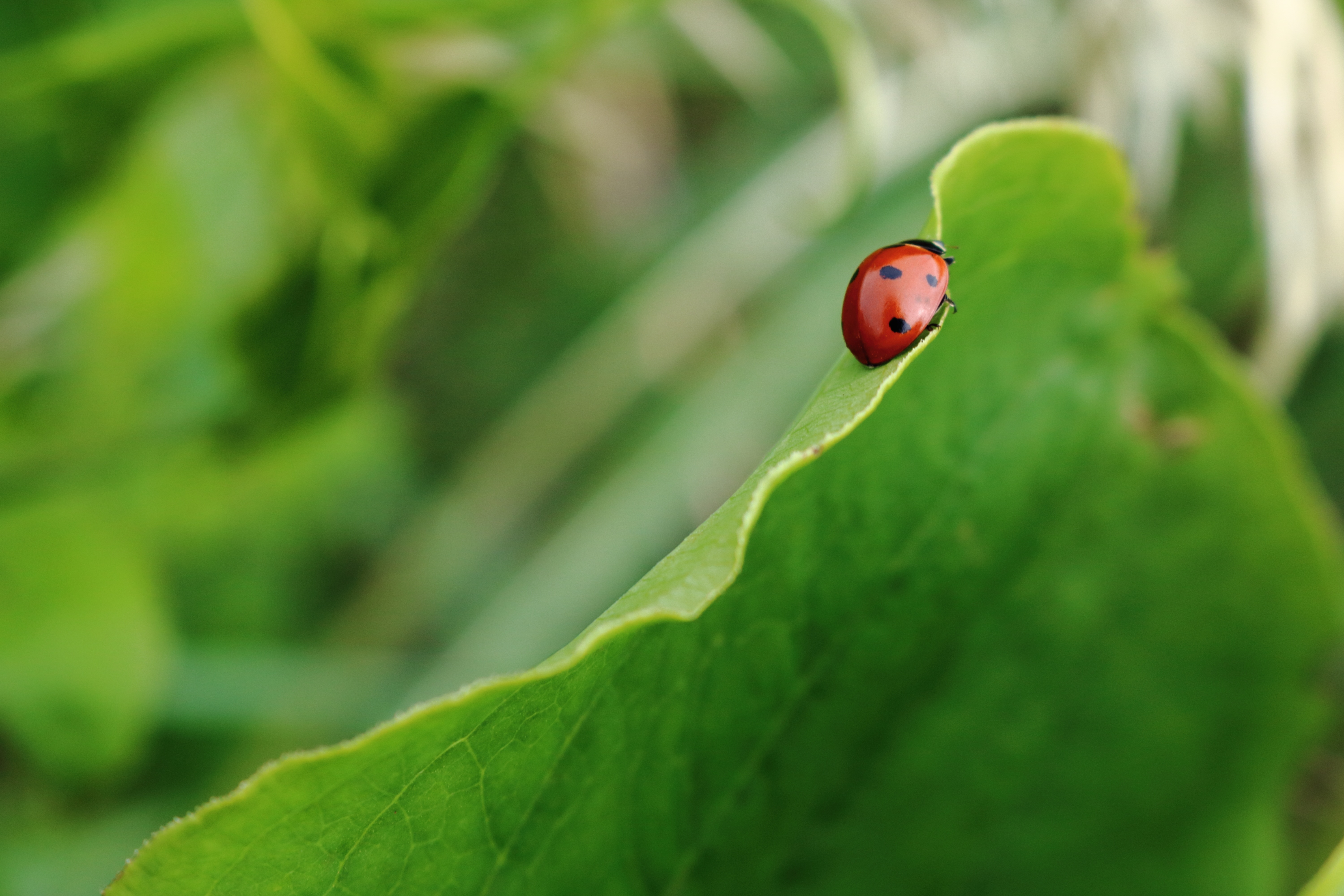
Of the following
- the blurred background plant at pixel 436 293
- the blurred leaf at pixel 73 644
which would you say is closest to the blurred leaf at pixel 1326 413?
the blurred background plant at pixel 436 293

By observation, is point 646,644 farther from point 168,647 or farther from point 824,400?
point 168,647

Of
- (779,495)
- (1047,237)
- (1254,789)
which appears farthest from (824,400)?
(1254,789)

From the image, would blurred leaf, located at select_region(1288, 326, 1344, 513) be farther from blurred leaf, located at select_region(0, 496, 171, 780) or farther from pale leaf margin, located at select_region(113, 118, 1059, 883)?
blurred leaf, located at select_region(0, 496, 171, 780)

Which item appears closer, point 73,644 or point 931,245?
point 931,245

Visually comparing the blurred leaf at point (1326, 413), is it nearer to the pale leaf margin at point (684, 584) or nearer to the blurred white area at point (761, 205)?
the blurred white area at point (761, 205)

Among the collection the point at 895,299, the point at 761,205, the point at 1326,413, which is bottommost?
the point at 1326,413

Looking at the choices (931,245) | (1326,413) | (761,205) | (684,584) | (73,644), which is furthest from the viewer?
(761,205)

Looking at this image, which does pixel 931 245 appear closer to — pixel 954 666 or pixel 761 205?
pixel 954 666

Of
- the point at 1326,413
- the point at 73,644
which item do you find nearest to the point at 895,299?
the point at 73,644
